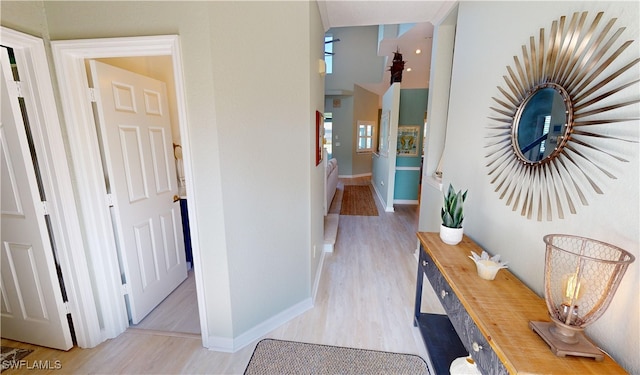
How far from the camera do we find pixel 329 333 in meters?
1.98

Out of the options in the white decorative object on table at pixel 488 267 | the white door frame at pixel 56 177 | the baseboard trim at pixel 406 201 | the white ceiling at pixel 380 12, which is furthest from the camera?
the baseboard trim at pixel 406 201

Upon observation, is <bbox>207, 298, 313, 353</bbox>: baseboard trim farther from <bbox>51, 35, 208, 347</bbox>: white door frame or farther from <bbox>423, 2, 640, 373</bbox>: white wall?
<bbox>423, 2, 640, 373</bbox>: white wall

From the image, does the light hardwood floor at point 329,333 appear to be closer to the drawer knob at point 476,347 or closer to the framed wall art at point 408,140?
the drawer knob at point 476,347

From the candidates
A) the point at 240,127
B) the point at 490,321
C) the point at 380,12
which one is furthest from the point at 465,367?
the point at 380,12

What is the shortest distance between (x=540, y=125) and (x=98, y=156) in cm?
264

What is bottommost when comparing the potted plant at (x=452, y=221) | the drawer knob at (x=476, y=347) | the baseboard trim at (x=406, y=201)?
the baseboard trim at (x=406, y=201)

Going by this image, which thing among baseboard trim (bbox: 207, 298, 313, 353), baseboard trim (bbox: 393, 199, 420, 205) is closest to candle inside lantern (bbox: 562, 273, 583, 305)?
baseboard trim (bbox: 207, 298, 313, 353)

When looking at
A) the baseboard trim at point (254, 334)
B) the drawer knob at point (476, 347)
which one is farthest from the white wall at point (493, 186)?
the baseboard trim at point (254, 334)

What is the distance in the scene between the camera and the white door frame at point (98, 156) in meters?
1.50

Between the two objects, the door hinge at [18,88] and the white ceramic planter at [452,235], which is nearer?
the door hinge at [18,88]

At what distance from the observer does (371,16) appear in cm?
273

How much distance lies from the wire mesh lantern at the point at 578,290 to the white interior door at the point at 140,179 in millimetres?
A: 2512

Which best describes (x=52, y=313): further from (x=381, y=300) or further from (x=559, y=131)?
(x=559, y=131)

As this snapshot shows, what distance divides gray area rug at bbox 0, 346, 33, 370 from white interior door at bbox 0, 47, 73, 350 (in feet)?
0.23
